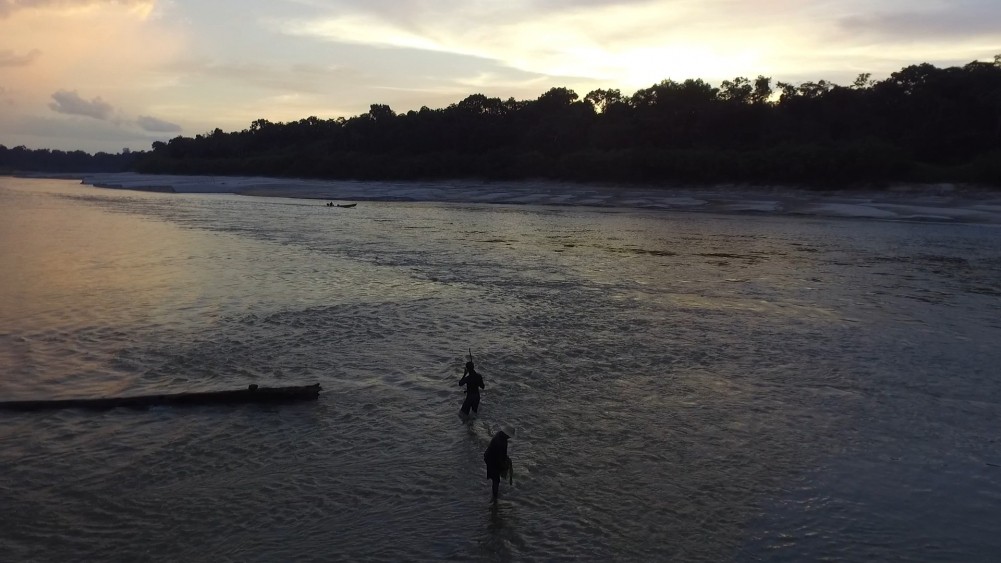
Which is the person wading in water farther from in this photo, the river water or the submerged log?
the submerged log

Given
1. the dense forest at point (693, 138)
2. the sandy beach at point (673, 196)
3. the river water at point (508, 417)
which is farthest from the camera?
the dense forest at point (693, 138)

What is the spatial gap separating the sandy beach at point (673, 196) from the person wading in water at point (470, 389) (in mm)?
54394

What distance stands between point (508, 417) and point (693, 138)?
297ft

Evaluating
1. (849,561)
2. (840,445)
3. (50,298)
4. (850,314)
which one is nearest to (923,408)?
(840,445)

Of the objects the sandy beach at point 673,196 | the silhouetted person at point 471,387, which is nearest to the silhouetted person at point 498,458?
the silhouetted person at point 471,387

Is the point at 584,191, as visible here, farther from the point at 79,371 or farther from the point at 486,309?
the point at 79,371

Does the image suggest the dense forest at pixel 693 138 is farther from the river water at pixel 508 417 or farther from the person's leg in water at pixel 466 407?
the person's leg in water at pixel 466 407

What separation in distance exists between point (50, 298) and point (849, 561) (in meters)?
23.3

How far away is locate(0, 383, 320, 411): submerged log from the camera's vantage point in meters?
13.0

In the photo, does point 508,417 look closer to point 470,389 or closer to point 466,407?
point 466,407

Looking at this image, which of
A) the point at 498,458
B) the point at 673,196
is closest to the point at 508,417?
the point at 498,458

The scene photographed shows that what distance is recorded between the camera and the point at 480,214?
6562 centimetres

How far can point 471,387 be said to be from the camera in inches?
502

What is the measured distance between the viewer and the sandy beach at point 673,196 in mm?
60219
